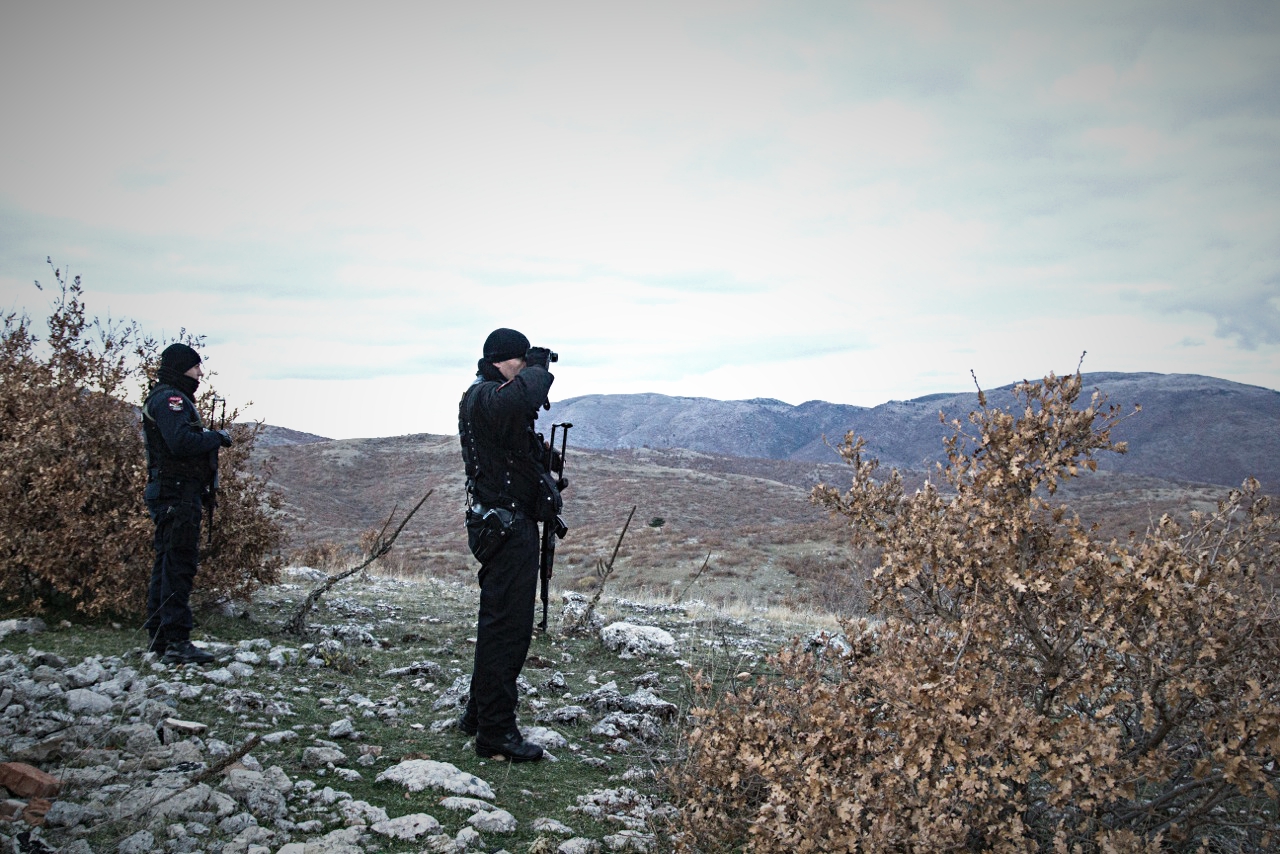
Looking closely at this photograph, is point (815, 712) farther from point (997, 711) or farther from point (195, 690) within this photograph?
point (195, 690)

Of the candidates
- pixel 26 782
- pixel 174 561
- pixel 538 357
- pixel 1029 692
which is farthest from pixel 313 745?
pixel 1029 692

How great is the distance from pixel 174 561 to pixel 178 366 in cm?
141

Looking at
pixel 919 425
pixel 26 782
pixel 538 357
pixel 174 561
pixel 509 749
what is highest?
pixel 919 425

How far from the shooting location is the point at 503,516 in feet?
14.0

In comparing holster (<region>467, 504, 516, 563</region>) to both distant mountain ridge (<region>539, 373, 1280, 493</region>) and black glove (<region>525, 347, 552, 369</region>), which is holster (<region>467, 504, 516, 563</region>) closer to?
black glove (<region>525, 347, 552, 369</region>)

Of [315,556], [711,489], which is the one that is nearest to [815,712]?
[315,556]

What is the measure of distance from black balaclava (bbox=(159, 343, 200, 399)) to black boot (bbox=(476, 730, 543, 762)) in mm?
3485

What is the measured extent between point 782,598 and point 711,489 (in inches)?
820

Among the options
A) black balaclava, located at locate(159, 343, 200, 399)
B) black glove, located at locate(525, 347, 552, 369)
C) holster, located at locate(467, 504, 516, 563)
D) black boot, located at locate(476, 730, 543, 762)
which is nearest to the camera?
black boot, located at locate(476, 730, 543, 762)

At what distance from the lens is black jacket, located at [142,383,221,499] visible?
5.33 meters

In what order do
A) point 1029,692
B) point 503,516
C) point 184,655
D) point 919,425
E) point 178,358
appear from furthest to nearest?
point 919,425
point 178,358
point 184,655
point 503,516
point 1029,692

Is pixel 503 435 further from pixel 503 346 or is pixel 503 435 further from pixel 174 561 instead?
pixel 174 561

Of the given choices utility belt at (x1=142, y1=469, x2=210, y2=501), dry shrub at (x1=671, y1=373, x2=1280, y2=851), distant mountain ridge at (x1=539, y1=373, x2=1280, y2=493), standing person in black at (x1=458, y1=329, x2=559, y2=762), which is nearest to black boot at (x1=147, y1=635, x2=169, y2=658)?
utility belt at (x1=142, y1=469, x2=210, y2=501)

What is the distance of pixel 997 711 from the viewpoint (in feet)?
8.58
